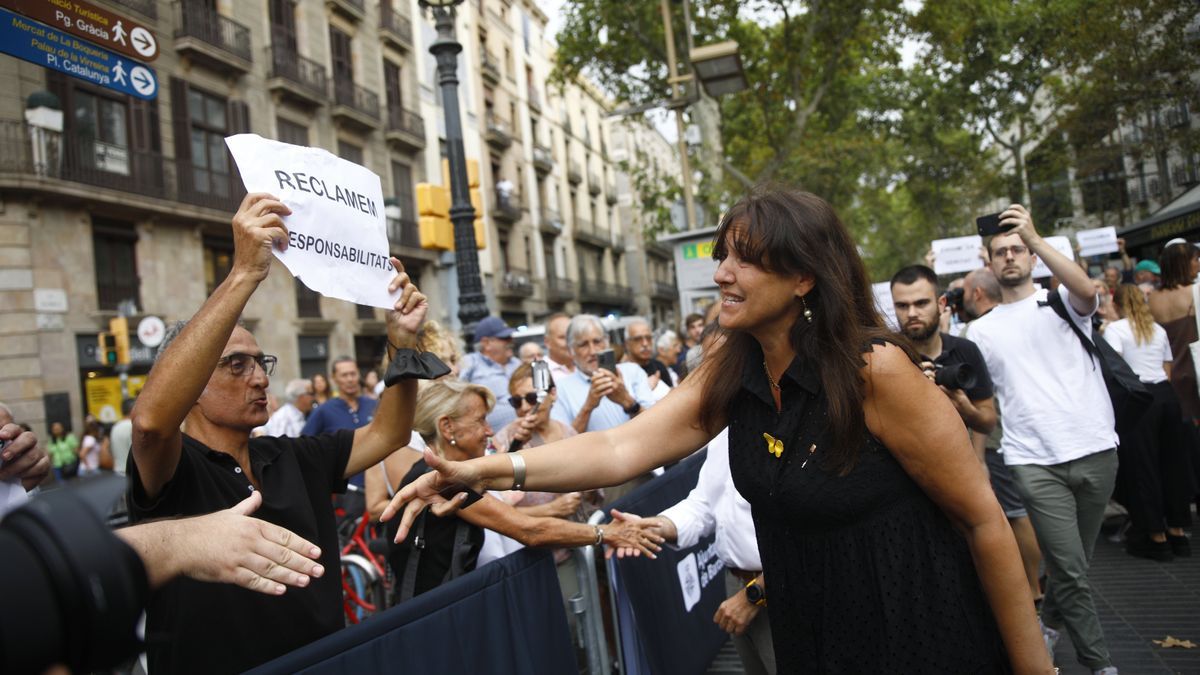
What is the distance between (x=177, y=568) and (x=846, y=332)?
5.19 feet

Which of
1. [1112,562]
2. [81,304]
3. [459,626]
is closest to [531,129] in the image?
[81,304]

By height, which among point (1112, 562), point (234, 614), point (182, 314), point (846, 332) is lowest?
point (1112, 562)

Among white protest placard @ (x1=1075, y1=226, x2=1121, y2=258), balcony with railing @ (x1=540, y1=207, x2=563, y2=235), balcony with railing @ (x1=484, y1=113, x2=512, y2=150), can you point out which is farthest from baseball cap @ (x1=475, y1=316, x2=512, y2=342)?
balcony with railing @ (x1=540, y1=207, x2=563, y2=235)

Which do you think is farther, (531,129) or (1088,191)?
(531,129)

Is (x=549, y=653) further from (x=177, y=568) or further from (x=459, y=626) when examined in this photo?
(x=177, y=568)

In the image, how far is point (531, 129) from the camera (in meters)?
40.3

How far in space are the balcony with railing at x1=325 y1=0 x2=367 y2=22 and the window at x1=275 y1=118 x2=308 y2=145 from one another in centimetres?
419

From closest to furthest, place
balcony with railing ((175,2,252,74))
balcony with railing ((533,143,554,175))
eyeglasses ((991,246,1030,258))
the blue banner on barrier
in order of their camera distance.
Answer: the blue banner on barrier
eyeglasses ((991,246,1030,258))
balcony with railing ((175,2,252,74))
balcony with railing ((533,143,554,175))

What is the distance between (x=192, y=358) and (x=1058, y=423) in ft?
12.5

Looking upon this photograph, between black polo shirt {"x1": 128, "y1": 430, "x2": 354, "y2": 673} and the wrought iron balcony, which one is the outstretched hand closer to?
black polo shirt {"x1": 128, "y1": 430, "x2": 354, "y2": 673}

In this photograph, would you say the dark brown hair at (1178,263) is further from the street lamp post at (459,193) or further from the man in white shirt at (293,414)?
the man in white shirt at (293,414)

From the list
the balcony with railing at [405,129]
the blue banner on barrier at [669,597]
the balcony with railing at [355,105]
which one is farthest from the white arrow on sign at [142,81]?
the balcony with railing at [405,129]

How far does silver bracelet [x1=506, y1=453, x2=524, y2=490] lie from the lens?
2166 millimetres

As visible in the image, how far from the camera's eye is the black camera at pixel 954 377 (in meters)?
3.40
